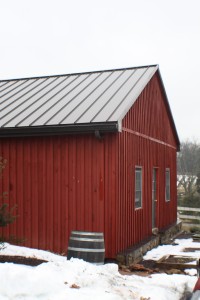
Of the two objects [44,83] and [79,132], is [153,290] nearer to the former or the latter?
[79,132]

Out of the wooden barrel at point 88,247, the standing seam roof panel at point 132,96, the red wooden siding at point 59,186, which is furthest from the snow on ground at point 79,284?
the standing seam roof panel at point 132,96

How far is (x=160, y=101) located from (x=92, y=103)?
17.8ft

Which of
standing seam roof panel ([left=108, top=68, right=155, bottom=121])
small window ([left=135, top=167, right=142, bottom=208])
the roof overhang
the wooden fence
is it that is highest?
standing seam roof panel ([left=108, top=68, right=155, bottom=121])

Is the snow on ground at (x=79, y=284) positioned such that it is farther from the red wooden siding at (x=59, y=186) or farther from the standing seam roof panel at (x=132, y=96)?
the standing seam roof panel at (x=132, y=96)

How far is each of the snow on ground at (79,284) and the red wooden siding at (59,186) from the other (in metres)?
2.92

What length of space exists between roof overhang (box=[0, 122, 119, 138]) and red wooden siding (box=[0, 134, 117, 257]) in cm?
31

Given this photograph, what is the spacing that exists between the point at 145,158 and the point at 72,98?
293 cm

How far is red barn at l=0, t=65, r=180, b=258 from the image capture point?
36.8 feet

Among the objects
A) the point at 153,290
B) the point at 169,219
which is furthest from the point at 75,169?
the point at 169,219

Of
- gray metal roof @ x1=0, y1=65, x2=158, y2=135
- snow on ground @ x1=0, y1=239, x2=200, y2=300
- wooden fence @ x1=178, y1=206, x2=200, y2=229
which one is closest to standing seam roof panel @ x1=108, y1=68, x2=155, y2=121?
gray metal roof @ x1=0, y1=65, x2=158, y2=135

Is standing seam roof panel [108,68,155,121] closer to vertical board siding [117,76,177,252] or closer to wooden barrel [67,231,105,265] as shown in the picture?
vertical board siding [117,76,177,252]

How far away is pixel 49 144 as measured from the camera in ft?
39.2

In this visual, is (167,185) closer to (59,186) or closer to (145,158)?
(145,158)

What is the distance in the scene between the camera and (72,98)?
44.8 ft
